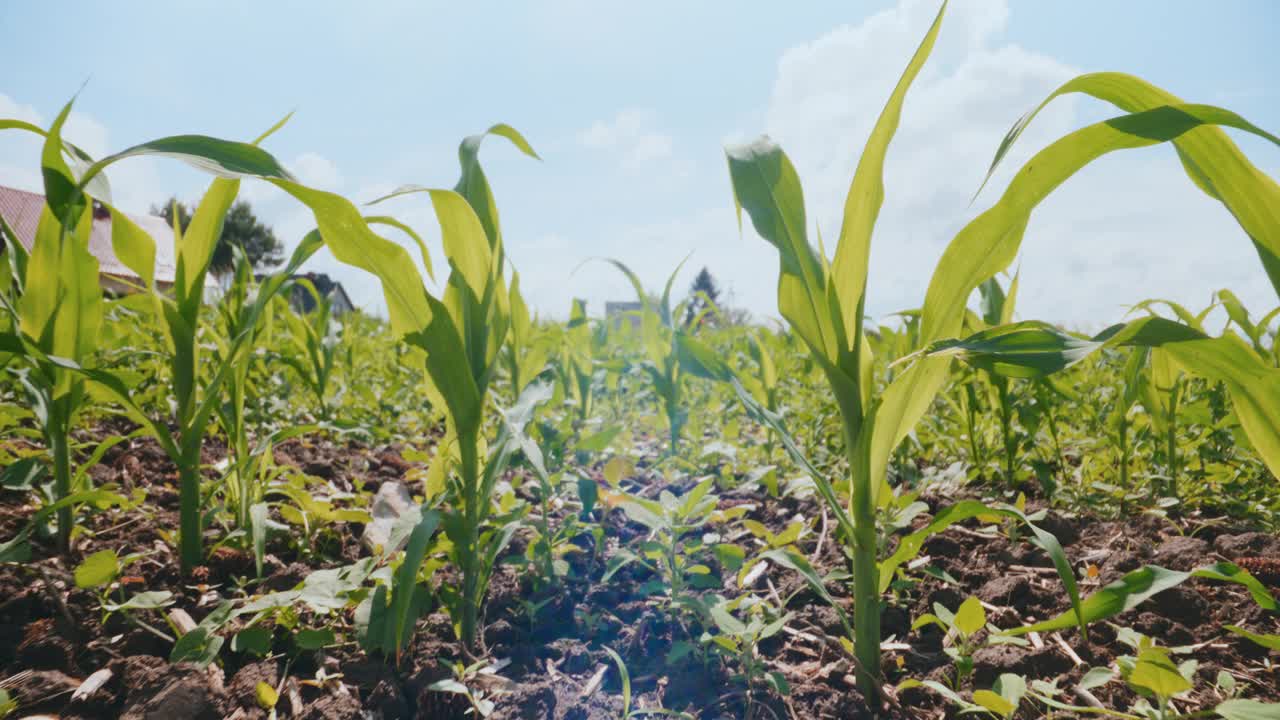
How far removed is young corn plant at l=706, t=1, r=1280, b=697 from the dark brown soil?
27 cm

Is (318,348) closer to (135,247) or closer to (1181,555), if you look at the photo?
(135,247)

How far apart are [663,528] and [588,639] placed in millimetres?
325

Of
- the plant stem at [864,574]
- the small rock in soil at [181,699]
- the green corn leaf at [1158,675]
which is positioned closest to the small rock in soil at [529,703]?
the small rock in soil at [181,699]

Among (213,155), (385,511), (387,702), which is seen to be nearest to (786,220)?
(213,155)

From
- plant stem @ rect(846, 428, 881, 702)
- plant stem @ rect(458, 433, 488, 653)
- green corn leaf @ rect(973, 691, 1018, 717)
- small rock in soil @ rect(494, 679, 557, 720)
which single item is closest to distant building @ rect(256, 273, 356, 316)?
plant stem @ rect(458, 433, 488, 653)

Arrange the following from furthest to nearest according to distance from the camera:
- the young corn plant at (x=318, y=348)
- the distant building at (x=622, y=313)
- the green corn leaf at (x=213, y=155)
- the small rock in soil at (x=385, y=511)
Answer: the distant building at (x=622, y=313) < the young corn plant at (x=318, y=348) < the small rock in soil at (x=385, y=511) < the green corn leaf at (x=213, y=155)

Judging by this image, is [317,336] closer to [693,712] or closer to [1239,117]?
[693,712]

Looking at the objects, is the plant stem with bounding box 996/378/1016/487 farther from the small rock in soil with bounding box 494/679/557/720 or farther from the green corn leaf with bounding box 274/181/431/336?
the green corn leaf with bounding box 274/181/431/336

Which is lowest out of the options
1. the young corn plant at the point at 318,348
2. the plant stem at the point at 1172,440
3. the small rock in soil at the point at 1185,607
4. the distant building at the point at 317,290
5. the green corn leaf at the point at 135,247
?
the small rock in soil at the point at 1185,607

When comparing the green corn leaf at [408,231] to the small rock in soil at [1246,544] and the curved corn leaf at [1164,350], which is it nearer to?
the curved corn leaf at [1164,350]

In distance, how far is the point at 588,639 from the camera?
1.43m

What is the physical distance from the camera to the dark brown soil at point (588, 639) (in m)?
1.10

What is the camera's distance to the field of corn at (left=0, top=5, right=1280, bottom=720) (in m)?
0.98

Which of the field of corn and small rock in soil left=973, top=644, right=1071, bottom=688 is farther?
small rock in soil left=973, top=644, right=1071, bottom=688
